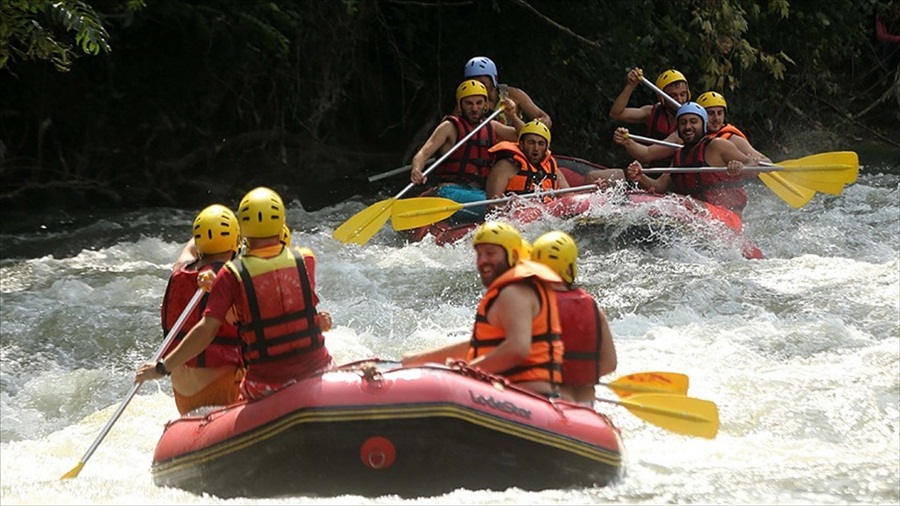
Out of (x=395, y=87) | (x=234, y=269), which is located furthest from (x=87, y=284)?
(x=395, y=87)

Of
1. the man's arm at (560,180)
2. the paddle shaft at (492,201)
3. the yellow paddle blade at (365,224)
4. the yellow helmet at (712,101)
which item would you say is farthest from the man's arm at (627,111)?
the yellow paddle blade at (365,224)

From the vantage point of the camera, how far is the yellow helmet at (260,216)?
19.0 ft

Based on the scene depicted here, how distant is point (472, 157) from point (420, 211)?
4.47 ft

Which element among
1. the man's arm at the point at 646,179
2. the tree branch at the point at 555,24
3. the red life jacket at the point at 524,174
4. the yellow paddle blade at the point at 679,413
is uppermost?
the tree branch at the point at 555,24

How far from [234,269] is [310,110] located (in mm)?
9195

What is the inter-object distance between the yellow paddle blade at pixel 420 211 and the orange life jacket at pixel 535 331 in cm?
415

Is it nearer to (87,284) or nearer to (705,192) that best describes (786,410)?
(705,192)

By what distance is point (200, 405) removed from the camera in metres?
6.39

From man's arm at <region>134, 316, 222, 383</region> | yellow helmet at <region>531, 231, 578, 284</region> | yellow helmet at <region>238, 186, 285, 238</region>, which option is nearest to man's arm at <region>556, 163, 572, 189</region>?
yellow helmet at <region>531, 231, 578, 284</region>

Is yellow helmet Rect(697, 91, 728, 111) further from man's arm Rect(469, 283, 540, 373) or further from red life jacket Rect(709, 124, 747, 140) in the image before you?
man's arm Rect(469, 283, 540, 373)

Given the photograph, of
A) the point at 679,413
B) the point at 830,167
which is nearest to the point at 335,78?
the point at 830,167

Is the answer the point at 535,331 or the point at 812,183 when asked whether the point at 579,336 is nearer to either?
the point at 535,331

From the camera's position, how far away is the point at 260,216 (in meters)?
5.79

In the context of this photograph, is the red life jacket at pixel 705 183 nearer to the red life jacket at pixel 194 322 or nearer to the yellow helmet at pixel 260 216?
the red life jacket at pixel 194 322
